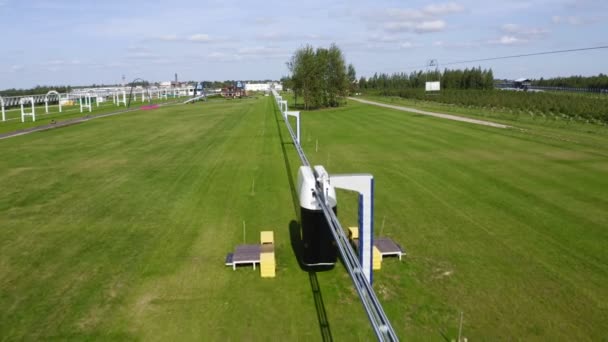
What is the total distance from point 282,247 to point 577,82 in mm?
151622

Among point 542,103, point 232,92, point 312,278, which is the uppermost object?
point 232,92

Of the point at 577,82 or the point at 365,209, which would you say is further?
the point at 577,82

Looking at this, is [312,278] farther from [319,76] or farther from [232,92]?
[232,92]

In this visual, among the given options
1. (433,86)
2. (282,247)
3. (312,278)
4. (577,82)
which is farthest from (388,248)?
(577,82)

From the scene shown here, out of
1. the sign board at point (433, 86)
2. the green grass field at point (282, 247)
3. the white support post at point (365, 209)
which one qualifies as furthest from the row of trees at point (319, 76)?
the white support post at point (365, 209)

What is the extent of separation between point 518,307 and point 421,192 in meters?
10.4

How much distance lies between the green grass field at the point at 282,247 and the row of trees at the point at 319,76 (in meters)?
50.2

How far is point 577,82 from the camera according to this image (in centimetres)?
13725

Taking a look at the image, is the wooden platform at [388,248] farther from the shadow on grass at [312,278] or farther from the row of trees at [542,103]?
the row of trees at [542,103]

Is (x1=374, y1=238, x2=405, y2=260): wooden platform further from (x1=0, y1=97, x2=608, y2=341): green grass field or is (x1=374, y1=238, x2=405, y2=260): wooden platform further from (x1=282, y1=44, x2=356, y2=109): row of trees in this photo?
(x1=282, y1=44, x2=356, y2=109): row of trees

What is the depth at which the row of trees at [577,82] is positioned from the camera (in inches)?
4782

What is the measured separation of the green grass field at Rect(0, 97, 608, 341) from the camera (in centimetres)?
1001

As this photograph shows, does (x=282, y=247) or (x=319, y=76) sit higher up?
(x=319, y=76)

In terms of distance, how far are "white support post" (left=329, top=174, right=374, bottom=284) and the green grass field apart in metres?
1.66
